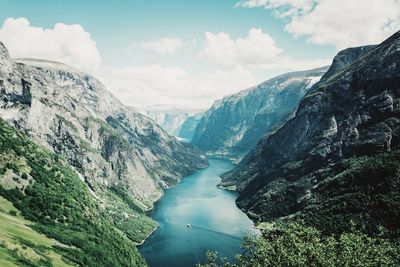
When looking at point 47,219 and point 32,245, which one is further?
point 47,219

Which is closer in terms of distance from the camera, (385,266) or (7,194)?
(385,266)

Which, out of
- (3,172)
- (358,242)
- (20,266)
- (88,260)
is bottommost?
(88,260)

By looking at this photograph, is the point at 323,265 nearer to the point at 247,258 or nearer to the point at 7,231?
the point at 247,258

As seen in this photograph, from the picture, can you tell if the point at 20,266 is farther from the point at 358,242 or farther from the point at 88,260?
the point at 358,242

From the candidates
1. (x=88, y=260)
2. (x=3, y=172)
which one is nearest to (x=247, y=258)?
(x=88, y=260)

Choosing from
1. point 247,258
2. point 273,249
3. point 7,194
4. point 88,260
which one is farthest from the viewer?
point 7,194

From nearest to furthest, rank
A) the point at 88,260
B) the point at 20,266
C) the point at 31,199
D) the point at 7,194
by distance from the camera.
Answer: the point at 20,266 < the point at 88,260 < the point at 7,194 < the point at 31,199

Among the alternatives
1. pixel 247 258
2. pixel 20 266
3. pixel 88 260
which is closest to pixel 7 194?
pixel 88 260

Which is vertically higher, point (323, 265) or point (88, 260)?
point (323, 265)

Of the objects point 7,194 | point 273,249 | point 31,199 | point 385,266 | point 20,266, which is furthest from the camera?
point 31,199
